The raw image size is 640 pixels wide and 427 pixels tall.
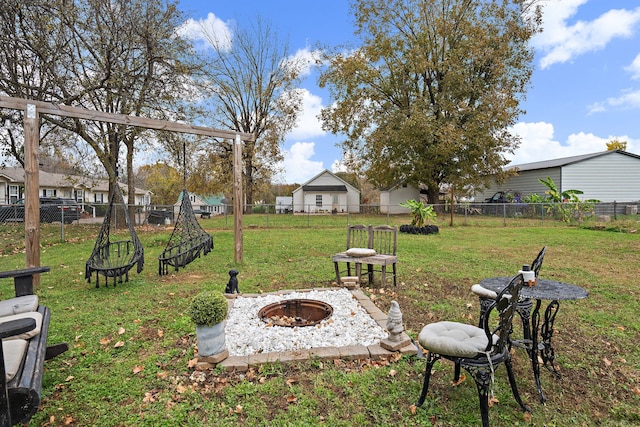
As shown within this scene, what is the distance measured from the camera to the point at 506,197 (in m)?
23.4

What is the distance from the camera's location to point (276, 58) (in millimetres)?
23875

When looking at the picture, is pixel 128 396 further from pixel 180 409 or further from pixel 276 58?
pixel 276 58

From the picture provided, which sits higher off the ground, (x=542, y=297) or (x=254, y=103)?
(x=254, y=103)

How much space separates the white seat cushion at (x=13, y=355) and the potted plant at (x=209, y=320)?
104 cm

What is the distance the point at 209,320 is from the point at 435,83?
22208 mm

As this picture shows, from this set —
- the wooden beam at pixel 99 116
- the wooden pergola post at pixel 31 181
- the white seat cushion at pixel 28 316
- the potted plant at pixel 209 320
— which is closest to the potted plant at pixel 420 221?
the wooden beam at pixel 99 116

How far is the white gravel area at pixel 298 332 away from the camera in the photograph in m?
3.12

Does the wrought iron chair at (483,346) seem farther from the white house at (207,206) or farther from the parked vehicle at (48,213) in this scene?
the parked vehicle at (48,213)

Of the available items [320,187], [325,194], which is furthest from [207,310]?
[320,187]

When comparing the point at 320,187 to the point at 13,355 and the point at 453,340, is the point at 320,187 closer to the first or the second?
the point at 453,340

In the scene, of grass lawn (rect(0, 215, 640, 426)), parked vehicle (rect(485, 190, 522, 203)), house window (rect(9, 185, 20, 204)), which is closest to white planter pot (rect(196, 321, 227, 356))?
grass lawn (rect(0, 215, 640, 426))

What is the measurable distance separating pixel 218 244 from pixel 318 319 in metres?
6.94

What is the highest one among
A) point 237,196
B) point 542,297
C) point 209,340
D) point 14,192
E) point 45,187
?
point 45,187

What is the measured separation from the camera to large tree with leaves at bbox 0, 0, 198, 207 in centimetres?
998
